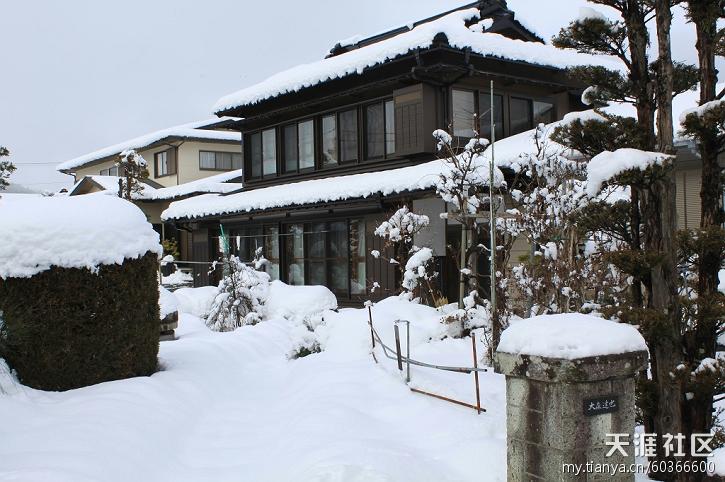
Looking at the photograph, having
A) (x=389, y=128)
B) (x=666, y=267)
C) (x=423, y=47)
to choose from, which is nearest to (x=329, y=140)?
(x=389, y=128)

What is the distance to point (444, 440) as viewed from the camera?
16.2 feet

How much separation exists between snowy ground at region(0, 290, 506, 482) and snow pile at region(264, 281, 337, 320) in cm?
314

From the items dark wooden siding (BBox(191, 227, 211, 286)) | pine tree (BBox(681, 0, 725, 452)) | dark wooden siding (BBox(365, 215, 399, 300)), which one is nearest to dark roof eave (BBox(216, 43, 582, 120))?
dark wooden siding (BBox(365, 215, 399, 300))

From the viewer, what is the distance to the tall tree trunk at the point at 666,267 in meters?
4.30

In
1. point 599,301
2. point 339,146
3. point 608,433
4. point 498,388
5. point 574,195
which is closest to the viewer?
point 608,433

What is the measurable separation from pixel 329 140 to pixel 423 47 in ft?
14.3

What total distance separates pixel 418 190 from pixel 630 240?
6730mm

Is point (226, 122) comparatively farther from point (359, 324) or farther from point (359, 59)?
point (359, 324)

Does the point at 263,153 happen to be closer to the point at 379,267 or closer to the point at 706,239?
the point at 379,267

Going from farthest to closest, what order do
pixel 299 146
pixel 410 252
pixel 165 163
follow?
pixel 165 163
pixel 299 146
pixel 410 252

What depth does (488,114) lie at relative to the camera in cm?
1389

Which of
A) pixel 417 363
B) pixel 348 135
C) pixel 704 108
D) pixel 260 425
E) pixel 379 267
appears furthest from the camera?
pixel 348 135

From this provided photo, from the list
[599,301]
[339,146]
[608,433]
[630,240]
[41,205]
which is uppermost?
[339,146]

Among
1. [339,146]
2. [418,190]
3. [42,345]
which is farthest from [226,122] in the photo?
[42,345]
